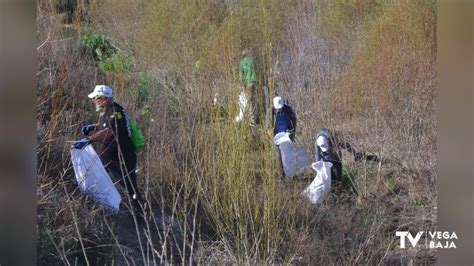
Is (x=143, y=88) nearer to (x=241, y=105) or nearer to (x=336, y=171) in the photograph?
(x=241, y=105)

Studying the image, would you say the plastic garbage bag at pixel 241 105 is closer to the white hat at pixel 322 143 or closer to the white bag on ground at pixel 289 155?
the white bag on ground at pixel 289 155

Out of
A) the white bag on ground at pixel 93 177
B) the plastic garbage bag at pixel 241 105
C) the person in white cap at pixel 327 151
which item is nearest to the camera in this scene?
the plastic garbage bag at pixel 241 105

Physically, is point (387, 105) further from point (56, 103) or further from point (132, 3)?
point (56, 103)

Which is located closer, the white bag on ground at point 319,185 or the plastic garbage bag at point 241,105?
the plastic garbage bag at point 241,105

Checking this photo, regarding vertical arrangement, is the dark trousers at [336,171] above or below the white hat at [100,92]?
below

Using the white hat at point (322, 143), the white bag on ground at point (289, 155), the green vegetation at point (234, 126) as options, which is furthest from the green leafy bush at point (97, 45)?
Result: the white hat at point (322, 143)

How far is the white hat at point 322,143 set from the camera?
15.0ft

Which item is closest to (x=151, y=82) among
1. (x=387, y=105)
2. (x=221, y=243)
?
(x=221, y=243)

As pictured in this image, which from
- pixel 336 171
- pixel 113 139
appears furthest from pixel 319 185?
pixel 113 139

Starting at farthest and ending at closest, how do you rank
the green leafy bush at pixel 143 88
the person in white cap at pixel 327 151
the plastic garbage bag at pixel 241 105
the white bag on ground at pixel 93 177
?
the person in white cap at pixel 327 151
the green leafy bush at pixel 143 88
the white bag on ground at pixel 93 177
the plastic garbage bag at pixel 241 105

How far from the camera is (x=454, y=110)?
13.5 ft

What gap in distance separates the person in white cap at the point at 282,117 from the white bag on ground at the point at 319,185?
260 mm

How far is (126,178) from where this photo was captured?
4297 millimetres

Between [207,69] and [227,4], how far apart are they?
0.45m
